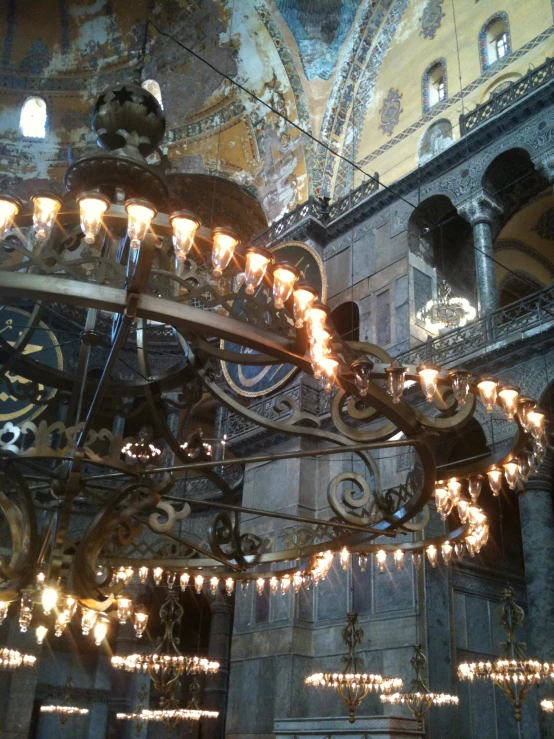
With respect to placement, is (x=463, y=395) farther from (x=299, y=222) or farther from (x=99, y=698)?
(x=99, y=698)

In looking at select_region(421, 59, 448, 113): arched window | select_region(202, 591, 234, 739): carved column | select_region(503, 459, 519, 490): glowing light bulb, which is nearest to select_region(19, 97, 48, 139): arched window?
select_region(421, 59, 448, 113): arched window

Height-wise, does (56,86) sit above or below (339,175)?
above

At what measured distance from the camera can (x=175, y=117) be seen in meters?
14.7

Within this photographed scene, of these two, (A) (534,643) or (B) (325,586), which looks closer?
(A) (534,643)

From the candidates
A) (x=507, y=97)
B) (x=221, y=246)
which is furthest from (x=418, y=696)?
(x=507, y=97)

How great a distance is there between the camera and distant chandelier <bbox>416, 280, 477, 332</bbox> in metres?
9.90

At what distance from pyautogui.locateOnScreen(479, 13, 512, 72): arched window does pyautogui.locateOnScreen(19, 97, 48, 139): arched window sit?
8.76 m

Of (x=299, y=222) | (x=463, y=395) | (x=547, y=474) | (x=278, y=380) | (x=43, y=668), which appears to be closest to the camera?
(x=463, y=395)

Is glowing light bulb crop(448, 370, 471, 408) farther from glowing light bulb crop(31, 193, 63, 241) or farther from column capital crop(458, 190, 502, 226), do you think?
column capital crop(458, 190, 502, 226)

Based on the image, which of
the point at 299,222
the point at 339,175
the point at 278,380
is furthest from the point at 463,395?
the point at 339,175

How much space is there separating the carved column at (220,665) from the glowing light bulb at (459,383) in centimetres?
1034

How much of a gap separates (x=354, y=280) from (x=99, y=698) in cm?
906

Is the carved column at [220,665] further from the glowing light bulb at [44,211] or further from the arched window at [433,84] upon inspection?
the glowing light bulb at [44,211]

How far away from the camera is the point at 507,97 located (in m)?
9.97
